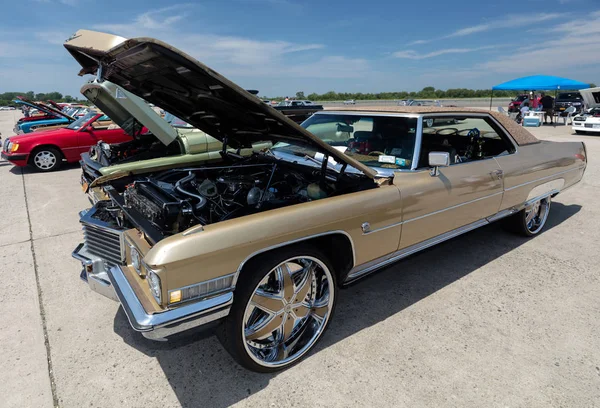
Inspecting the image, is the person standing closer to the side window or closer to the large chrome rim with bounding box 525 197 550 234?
the large chrome rim with bounding box 525 197 550 234

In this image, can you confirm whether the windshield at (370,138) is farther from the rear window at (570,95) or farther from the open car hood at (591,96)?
the rear window at (570,95)

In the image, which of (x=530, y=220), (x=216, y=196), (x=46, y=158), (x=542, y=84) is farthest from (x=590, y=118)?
(x=46, y=158)

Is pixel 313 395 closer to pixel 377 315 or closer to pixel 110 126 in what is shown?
pixel 377 315

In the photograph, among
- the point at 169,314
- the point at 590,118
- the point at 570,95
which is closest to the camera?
the point at 169,314

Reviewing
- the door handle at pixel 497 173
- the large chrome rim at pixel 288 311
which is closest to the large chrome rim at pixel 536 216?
the door handle at pixel 497 173

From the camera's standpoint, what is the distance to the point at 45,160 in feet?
29.6

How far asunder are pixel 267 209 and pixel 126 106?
3478 millimetres

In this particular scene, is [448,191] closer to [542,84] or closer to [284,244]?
[284,244]

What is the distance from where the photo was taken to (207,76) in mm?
2070

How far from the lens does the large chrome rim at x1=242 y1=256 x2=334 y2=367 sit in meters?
2.29

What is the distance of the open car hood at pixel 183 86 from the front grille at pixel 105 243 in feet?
3.56

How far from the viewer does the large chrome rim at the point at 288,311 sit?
90.4 inches

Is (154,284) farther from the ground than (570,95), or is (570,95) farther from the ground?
(570,95)

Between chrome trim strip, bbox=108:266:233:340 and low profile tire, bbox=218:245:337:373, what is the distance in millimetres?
151
